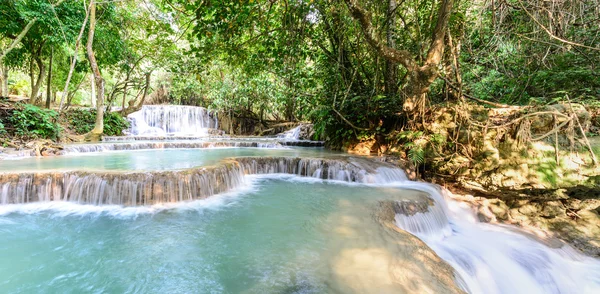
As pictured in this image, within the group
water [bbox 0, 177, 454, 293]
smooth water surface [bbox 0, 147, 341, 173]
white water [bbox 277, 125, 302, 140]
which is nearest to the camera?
water [bbox 0, 177, 454, 293]

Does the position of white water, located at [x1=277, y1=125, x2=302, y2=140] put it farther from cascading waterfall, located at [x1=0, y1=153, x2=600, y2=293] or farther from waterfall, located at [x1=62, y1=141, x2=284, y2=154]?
cascading waterfall, located at [x1=0, y1=153, x2=600, y2=293]

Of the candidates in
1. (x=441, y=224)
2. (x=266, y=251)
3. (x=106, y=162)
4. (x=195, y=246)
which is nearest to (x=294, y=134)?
(x=106, y=162)

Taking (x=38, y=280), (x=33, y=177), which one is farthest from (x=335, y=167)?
(x=33, y=177)

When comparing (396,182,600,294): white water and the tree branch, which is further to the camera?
the tree branch

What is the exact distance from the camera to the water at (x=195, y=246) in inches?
80.2

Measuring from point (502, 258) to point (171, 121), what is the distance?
19021mm

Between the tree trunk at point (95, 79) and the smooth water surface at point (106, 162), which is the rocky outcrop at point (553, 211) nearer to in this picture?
the smooth water surface at point (106, 162)

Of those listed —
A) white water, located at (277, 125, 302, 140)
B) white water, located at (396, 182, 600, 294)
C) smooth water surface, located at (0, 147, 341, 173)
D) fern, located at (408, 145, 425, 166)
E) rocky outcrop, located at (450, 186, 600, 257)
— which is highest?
white water, located at (277, 125, 302, 140)

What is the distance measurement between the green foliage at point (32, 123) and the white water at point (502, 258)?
11713 millimetres

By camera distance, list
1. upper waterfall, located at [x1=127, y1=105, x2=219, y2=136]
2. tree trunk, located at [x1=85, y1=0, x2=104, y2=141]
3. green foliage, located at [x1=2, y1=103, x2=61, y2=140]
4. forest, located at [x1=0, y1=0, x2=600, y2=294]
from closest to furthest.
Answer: forest, located at [x1=0, y1=0, x2=600, y2=294], green foliage, located at [x1=2, y1=103, x2=61, y2=140], tree trunk, located at [x1=85, y1=0, x2=104, y2=141], upper waterfall, located at [x1=127, y1=105, x2=219, y2=136]

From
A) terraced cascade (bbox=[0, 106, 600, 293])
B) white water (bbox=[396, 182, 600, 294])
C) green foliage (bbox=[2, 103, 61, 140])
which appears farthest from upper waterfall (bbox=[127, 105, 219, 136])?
white water (bbox=[396, 182, 600, 294])

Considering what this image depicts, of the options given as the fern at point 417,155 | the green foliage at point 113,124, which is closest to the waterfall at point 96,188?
the fern at point 417,155

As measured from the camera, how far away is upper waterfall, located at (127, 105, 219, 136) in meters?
16.4

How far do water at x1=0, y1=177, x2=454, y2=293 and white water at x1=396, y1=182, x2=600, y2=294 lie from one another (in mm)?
953
